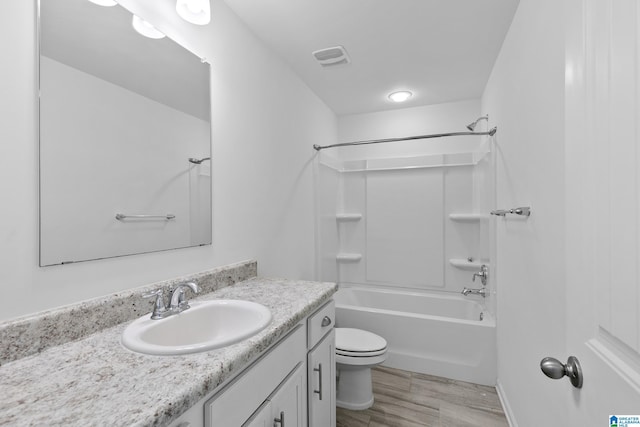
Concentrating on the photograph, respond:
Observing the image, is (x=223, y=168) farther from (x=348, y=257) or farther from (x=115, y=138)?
(x=348, y=257)

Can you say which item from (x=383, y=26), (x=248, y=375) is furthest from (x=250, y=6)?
(x=248, y=375)

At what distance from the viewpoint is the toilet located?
1876 mm

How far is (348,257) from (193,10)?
2.58m

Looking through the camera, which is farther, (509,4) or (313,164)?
(313,164)

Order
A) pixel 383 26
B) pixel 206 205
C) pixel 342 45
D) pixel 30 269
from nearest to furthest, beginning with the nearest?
pixel 30 269
pixel 206 205
pixel 383 26
pixel 342 45

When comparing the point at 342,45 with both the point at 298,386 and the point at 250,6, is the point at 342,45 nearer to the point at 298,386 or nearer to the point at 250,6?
the point at 250,6

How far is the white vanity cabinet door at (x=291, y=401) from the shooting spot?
977 mm

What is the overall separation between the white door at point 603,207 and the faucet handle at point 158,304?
119 centimetres

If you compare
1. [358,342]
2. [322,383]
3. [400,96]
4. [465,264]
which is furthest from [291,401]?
[400,96]

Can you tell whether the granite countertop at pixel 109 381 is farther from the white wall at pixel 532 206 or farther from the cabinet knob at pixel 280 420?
the white wall at pixel 532 206

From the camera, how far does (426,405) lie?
192cm

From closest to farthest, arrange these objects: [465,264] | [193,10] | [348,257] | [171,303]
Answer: [171,303]
[193,10]
[465,264]
[348,257]

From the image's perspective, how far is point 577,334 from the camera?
627mm

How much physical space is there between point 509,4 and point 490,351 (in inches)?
88.4
